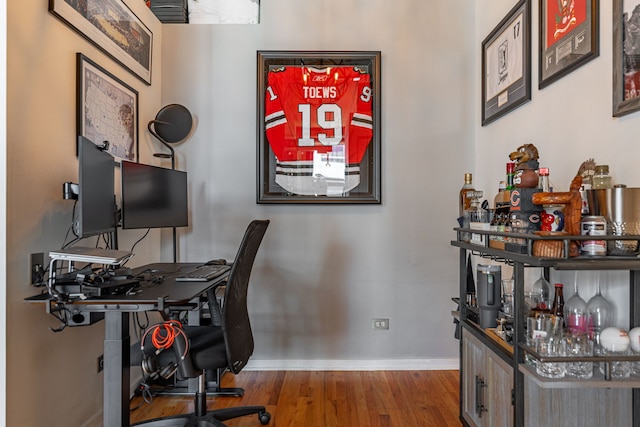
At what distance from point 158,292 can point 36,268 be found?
52 cm

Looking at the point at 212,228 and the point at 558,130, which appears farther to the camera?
the point at 212,228

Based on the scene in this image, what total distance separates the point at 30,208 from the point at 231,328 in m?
0.99

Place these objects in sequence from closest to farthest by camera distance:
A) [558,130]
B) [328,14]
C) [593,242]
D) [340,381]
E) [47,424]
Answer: [593,242], [47,424], [558,130], [340,381], [328,14]

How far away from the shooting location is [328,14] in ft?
9.39

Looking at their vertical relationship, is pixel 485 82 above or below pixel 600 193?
above

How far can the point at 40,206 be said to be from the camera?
1.65 meters

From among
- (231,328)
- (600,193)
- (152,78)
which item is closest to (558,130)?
(600,193)

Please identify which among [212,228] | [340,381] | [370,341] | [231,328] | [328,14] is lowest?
[340,381]

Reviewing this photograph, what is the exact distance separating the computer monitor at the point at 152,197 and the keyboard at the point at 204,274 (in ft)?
1.26

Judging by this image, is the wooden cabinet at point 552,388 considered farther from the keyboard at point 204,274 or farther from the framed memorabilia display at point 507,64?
the keyboard at point 204,274

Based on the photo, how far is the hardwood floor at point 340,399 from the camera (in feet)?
7.22

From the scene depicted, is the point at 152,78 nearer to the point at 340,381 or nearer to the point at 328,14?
the point at 328,14

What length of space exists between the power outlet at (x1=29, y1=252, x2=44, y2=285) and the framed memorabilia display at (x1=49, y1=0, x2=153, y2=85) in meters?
1.10

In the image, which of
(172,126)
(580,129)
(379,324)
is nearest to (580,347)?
(580,129)
